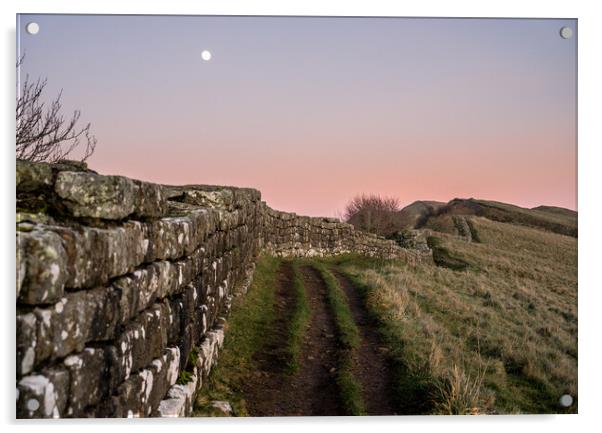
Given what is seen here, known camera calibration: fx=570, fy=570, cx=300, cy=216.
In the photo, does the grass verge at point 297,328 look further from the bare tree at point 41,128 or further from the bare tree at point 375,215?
the bare tree at point 375,215

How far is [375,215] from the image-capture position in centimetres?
3406

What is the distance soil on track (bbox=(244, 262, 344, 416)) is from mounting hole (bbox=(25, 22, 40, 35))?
4641 millimetres

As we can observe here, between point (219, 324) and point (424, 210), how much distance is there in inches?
1085

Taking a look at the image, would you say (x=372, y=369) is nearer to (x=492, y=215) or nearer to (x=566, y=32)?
(x=566, y=32)

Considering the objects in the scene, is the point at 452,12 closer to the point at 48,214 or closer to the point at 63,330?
the point at 48,214

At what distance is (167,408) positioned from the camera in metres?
5.24

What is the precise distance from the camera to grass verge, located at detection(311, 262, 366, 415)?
640cm

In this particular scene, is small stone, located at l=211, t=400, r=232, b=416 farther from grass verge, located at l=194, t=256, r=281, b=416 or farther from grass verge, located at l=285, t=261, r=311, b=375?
grass verge, located at l=285, t=261, r=311, b=375

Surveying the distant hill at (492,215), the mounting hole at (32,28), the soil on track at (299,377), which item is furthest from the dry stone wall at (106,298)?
the distant hill at (492,215)

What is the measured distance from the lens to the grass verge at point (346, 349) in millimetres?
6398
